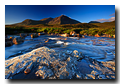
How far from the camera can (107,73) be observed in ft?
6.93

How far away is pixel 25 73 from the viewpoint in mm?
2072
